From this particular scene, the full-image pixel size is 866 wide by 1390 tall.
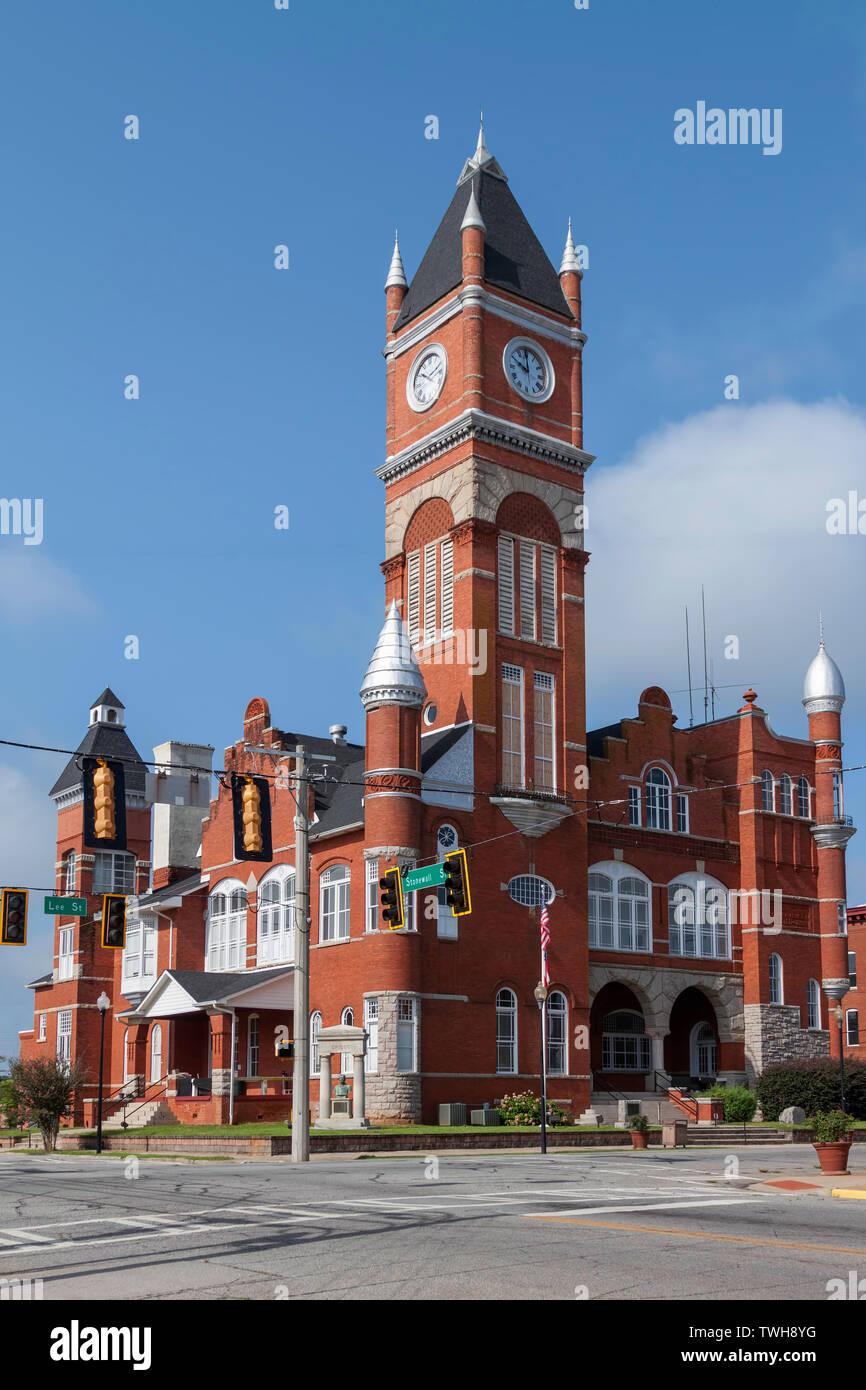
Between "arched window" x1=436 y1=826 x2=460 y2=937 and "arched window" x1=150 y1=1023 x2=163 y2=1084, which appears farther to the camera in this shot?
"arched window" x1=150 y1=1023 x2=163 y2=1084

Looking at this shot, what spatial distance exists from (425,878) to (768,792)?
25.7m

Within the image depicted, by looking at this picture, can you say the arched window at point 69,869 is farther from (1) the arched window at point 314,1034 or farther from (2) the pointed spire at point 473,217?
(2) the pointed spire at point 473,217

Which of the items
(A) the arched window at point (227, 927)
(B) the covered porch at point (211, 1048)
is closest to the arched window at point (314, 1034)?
(B) the covered porch at point (211, 1048)

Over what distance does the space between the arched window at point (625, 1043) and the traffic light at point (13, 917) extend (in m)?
25.4

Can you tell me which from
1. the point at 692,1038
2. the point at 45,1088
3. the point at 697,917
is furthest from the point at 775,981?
the point at 45,1088

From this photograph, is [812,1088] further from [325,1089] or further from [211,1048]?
[211,1048]

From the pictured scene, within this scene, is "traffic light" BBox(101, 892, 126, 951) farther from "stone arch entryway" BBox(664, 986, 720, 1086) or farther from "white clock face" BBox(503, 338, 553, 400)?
"stone arch entryway" BBox(664, 986, 720, 1086)

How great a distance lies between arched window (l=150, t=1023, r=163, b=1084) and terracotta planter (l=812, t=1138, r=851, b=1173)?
3541 centimetres

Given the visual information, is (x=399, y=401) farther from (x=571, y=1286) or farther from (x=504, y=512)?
(x=571, y=1286)

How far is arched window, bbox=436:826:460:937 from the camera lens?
147 feet

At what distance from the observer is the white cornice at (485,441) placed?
1956 inches

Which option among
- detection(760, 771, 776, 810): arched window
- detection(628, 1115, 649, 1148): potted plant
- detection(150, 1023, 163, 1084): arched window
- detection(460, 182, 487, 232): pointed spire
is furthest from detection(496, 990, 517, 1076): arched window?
detection(460, 182, 487, 232): pointed spire

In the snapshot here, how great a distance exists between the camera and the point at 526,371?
52.4 m

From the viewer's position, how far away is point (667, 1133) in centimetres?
3997
